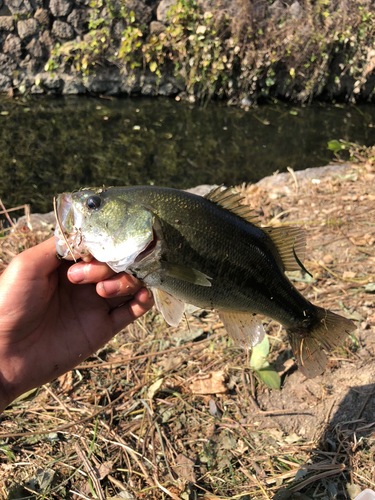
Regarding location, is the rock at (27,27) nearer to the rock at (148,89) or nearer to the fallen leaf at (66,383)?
the rock at (148,89)

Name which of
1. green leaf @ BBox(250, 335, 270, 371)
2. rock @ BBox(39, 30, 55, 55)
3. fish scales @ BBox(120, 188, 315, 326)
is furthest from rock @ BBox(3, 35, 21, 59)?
green leaf @ BBox(250, 335, 270, 371)

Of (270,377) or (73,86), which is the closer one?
(270,377)

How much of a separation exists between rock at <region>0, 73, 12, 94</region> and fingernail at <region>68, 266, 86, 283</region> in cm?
1089

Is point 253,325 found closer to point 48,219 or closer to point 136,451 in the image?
point 136,451

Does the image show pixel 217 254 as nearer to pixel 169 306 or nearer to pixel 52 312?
pixel 169 306

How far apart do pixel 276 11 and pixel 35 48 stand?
656 cm

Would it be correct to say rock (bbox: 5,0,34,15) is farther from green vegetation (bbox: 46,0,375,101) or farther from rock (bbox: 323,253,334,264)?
rock (bbox: 323,253,334,264)

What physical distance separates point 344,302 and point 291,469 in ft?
5.31

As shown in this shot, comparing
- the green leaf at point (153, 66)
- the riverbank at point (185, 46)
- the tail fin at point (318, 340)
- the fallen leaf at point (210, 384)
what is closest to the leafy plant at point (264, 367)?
the fallen leaf at point (210, 384)

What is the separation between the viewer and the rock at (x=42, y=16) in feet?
36.2

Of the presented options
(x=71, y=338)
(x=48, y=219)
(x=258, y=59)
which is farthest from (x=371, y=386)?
(x=258, y=59)

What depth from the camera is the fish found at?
2230 mm

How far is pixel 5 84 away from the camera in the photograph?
1133 cm

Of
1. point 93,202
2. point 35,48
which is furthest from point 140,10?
point 93,202
